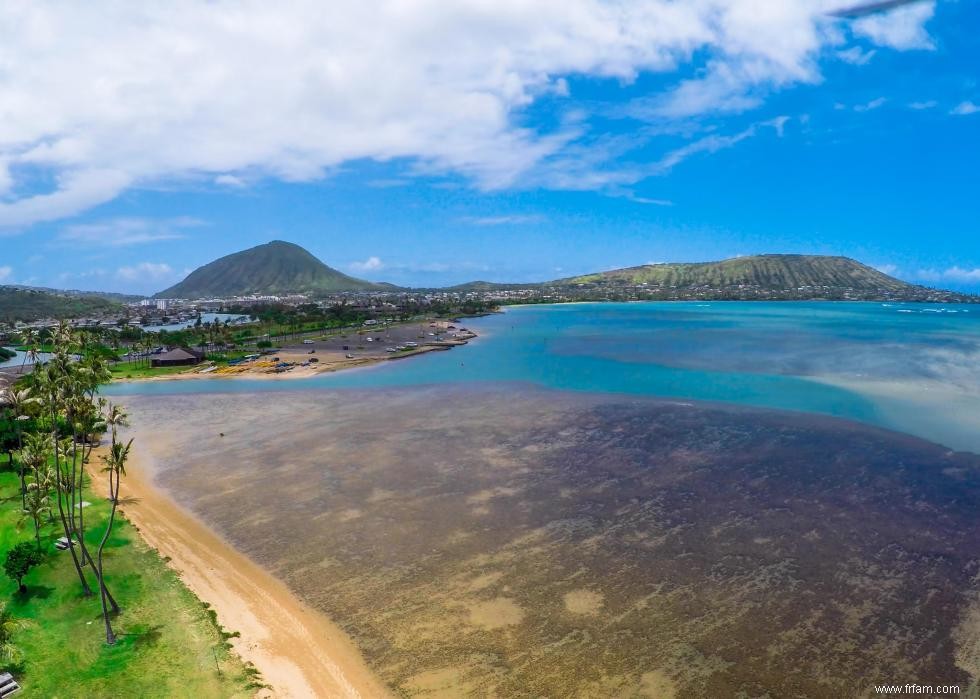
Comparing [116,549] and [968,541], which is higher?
[116,549]

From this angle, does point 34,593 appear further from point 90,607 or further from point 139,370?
point 139,370

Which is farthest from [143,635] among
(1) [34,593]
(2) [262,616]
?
(1) [34,593]

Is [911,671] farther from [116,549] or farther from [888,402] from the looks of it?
[888,402]

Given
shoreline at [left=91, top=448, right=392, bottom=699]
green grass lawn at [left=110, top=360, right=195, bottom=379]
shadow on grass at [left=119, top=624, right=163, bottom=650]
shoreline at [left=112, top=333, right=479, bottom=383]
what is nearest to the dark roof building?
green grass lawn at [left=110, top=360, right=195, bottom=379]

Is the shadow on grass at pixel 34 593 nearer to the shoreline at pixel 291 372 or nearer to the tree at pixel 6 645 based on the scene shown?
the tree at pixel 6 645

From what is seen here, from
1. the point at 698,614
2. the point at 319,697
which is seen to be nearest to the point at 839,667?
the point at 698,614
